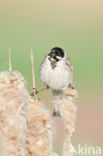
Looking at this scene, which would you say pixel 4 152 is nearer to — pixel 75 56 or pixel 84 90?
pixel 84 90

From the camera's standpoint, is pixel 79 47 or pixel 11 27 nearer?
pixel 79 47

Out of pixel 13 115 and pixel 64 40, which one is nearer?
pixel 13 115

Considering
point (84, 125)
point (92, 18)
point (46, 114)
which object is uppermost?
point (92, 18)

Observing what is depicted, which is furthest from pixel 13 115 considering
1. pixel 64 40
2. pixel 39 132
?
pixel 64 40

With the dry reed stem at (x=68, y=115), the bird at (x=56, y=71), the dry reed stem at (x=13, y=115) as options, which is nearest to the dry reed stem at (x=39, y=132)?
the dry reed stem at (x=13, y=115)

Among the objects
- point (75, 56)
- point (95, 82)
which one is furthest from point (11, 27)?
point (95, 82)

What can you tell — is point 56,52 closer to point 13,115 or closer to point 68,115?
point 68,115

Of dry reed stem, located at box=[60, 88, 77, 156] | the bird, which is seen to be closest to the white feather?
the bird
